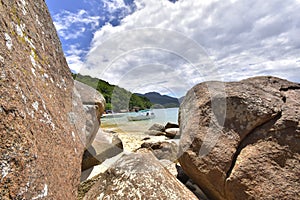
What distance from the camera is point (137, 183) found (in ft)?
8.83

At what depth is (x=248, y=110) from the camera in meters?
3.43

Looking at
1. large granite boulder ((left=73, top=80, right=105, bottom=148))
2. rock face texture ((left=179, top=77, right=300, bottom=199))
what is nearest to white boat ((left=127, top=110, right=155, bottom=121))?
large granite boulder ((left=73, top=80, right=105, bottom=148))

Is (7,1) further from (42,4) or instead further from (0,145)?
(0,145)

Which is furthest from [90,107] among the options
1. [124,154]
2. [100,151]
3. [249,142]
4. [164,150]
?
[249,142]

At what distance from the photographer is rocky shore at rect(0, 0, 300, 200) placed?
Result: 53.6 inches

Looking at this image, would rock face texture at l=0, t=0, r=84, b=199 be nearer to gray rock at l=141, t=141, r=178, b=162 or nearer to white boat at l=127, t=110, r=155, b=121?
gray rock at l=141, t=141, r=178, b=162

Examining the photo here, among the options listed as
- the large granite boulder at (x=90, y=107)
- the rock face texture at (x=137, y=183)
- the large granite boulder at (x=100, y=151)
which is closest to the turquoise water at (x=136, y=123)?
the large granite boulder at (x=100, y=151)

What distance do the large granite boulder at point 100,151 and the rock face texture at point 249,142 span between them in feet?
7.77

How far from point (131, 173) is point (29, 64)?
6.22ft

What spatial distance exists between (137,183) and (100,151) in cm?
318

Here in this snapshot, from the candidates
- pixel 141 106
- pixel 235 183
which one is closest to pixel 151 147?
pixel 235 183

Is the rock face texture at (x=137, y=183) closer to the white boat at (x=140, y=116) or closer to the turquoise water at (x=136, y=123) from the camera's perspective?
the turquoise water at (x=136, y=123)

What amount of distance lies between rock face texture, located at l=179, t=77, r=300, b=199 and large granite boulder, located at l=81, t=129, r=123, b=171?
2367 millimetres

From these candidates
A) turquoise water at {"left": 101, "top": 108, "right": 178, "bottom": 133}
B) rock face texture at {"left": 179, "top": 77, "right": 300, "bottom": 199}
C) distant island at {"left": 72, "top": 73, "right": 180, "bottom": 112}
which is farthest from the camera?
turquoise water at {"left": 101, "top": 108, "right": 178, "bottom": 133}
